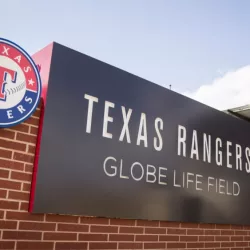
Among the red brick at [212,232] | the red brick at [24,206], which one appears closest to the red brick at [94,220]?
the red brick at [24,206]

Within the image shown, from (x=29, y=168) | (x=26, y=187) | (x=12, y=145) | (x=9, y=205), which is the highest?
(x=12, y=145)

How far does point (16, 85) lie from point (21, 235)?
1.24 metres

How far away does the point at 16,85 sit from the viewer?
2.89 meters

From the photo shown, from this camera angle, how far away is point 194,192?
167 inches

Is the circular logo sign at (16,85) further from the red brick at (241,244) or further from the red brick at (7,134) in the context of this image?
the red brick at (241,244)

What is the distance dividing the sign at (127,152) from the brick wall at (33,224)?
0.29 feet

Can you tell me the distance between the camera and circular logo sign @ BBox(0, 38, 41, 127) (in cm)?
280

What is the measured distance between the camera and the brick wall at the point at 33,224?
2727mm

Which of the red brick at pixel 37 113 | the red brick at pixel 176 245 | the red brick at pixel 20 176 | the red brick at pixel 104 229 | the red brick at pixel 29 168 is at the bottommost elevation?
the red brick at pixel 176 245

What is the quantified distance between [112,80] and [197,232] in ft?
Result: 7.12

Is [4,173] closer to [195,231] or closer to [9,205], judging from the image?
[9,205]

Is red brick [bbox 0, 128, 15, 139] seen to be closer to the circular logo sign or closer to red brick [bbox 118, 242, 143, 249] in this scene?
the circular logo sign

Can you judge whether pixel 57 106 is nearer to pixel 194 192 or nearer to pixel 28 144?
pixel 28 144

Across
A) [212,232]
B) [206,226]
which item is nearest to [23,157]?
[206,226]
